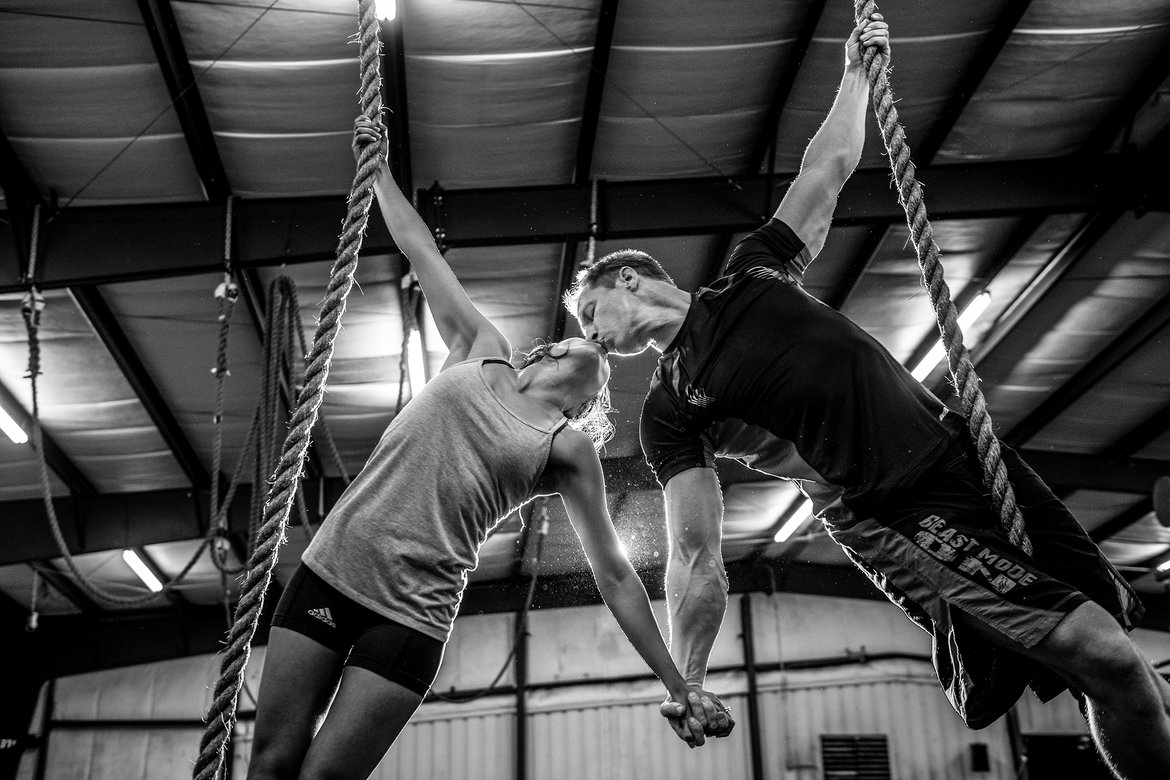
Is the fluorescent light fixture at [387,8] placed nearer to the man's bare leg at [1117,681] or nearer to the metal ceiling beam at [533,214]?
the metal ceiling beam at [533,214]

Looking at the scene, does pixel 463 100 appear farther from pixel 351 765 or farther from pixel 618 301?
pixel 351 765

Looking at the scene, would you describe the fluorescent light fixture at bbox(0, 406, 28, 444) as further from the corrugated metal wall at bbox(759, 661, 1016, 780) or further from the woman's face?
the corrugated metal wall at bbox(759, 661, 1016, 780)

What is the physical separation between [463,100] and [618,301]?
12.0 ft

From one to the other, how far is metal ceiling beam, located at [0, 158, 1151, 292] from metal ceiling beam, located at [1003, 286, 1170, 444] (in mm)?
1655

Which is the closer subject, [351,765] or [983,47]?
[351,765]

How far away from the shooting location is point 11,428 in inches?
303

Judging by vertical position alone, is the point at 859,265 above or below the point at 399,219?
above

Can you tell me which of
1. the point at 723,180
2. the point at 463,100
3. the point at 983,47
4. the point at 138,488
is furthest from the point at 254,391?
the point at 983,47

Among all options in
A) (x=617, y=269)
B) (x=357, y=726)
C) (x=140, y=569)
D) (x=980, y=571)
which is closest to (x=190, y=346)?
(x=140, y=569)

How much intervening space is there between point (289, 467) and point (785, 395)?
943 mm

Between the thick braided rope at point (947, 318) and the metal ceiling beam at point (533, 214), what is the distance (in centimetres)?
391

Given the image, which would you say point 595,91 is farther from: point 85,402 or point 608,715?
point 608,715

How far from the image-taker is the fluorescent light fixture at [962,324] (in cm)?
719

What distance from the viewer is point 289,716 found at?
1.65 meters
